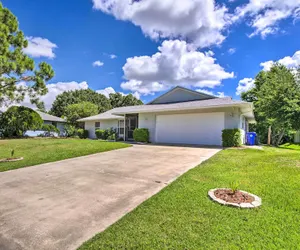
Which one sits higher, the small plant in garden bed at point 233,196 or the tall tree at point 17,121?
the tall tree at point 17,121

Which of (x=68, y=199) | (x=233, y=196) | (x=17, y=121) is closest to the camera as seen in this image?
(x=233, y=196)

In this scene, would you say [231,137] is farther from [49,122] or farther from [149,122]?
[49,122]

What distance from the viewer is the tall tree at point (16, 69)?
44.1 feet

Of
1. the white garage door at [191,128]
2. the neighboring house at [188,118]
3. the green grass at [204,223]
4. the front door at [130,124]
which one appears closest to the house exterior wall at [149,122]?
the neighboring house at [188,118]

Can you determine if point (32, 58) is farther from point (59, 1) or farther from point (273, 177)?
point (273, 177)

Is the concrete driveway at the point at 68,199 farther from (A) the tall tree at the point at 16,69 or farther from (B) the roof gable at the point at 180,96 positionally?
(B) the roof gable at the point at 180,96

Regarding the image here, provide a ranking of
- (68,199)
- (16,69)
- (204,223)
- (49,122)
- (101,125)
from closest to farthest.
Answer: (204,223)
(68,199)
(16,69)
(101,125)
(49,122)

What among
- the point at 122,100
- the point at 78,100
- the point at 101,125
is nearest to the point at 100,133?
the point at 101,125

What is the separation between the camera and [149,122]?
17.1m

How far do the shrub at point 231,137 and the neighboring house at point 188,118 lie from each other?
0.64 meters

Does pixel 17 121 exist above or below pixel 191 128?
above

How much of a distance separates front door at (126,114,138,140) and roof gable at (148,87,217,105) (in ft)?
8.73

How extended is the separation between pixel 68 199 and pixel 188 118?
12.0m

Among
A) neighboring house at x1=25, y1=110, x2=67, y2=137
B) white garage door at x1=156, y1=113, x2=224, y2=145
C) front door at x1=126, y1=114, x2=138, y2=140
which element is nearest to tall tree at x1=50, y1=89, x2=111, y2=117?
neighboring house at x1=25, y1=110, x2=67, y2=137
